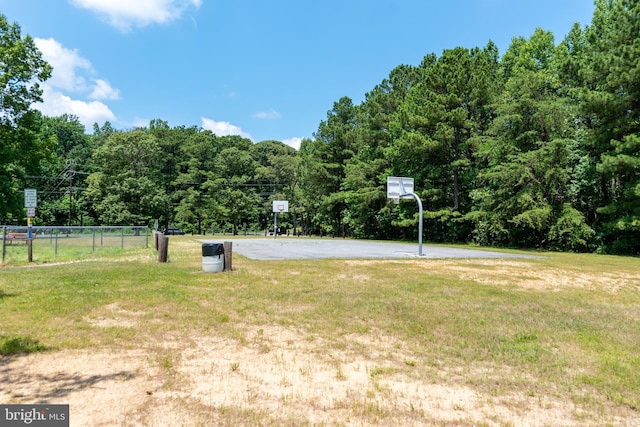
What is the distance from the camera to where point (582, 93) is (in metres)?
24.2

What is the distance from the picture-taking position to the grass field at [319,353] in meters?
3.12

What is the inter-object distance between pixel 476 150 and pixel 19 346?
3344 centimetres

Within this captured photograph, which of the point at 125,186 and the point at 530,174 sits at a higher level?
the point at 125,186

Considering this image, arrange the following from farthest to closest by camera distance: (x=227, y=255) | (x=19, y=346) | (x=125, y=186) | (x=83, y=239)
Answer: (x=125, y=186)
(x=83, y=239)
(x=227, y=255)
(x=19, y=346)

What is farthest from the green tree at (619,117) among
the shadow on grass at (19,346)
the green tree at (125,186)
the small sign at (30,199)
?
the green tree at (125,186)

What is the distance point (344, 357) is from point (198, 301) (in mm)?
3724

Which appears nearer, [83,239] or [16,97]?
[83,239]

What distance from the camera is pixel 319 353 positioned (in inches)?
177

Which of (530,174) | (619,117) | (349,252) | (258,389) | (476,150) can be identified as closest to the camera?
(258,389)

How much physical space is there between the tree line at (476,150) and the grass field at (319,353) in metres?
19.1

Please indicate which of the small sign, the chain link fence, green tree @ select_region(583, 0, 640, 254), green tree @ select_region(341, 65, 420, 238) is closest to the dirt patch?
the small sign

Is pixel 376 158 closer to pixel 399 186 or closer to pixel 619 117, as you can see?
pixel 399 186

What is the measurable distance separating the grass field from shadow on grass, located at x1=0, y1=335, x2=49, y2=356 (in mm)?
23

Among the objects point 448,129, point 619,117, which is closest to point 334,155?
point 448,129
